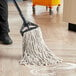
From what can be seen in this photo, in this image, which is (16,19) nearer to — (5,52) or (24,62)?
(5,52)

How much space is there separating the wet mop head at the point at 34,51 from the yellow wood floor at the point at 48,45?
0.25ft

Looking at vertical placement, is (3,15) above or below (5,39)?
above

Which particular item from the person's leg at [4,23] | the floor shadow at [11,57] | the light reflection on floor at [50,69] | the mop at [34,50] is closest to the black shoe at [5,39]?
the person's leg at [4,23]

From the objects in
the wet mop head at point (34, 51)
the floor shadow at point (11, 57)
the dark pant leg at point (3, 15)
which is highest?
the dark pant leg at point (3, 15)

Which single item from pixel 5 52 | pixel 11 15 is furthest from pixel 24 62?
pixel 11 15

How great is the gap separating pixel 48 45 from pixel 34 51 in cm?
39

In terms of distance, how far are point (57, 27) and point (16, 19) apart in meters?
0.62

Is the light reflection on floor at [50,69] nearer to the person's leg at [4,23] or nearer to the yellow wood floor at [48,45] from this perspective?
the yellow wood floor at [48,45]

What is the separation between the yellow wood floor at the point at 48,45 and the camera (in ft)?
4.95

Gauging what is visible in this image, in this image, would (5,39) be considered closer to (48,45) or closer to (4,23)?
(4,23)

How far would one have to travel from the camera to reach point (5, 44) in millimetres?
1994

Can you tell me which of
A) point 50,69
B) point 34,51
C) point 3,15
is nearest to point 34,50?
point 34,51

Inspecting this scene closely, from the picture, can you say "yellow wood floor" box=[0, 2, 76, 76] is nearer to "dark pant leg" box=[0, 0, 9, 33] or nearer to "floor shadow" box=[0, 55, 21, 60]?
"floor shadow" box=[0, 55, 21, 60]

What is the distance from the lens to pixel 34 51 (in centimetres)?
160
